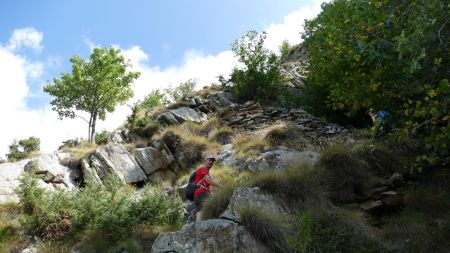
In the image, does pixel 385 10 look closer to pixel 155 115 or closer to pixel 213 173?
pixel 213 173

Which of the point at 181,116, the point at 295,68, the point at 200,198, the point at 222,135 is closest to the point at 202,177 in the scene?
the point at 200,198

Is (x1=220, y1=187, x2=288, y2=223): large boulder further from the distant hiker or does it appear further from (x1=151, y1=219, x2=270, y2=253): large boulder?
the distant hiker

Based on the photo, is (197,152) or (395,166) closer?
(395,166)

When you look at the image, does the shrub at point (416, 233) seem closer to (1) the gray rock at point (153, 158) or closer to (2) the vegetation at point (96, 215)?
(2) the vegetation at point (96, 215)

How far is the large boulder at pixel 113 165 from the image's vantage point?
50.5 feet

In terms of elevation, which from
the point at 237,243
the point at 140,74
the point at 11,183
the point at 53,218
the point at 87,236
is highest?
the point at 140,74

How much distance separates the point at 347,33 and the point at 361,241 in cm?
419

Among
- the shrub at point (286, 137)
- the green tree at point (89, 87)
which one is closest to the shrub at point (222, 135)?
the shrub at point (286, 137)

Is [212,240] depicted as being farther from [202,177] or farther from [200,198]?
[202,177]

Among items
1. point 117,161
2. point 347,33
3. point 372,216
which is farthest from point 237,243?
point 117,161

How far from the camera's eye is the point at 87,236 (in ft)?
32.0

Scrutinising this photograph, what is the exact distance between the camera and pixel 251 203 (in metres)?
8.07

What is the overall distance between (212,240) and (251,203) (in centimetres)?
121

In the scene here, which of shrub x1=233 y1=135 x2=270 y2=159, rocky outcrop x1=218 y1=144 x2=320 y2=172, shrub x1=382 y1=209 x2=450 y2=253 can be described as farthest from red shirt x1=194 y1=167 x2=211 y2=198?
shrub x1=382 y1=209 x2=450 y2=253
